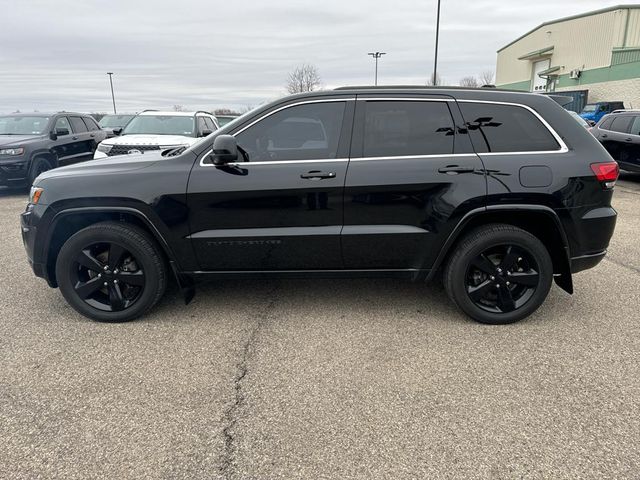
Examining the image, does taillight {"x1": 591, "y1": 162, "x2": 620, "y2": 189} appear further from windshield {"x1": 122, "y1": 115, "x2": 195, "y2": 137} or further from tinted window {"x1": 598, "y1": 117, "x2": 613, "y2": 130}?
tinted window {"x1": 598, "y1": 117, "x2": 613, "y2": 130}

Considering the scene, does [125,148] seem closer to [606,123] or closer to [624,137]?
[624,137]

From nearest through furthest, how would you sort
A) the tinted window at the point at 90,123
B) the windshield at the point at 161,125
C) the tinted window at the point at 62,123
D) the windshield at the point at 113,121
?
the windshield at the point at 161,125
the tinted window at the point at 62,123
the tinted window at the point at 90,123
the windshield at the point at 113,121

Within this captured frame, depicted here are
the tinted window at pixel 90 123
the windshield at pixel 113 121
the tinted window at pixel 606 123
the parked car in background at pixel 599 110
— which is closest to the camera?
the tinted window at pixel 606 123

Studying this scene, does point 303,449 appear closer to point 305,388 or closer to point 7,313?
point 305,388

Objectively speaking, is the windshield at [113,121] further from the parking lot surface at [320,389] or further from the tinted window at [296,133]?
the tinted window at [296,133]

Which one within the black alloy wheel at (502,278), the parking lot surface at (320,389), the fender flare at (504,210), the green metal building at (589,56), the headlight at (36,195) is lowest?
the parking lot surface at (320,389)

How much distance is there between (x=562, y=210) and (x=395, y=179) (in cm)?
128

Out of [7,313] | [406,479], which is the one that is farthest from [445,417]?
[7,313]

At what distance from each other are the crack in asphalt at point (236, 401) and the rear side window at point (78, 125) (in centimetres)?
972

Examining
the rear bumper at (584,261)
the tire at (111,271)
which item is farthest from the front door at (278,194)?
the rear bumper at (584,261)

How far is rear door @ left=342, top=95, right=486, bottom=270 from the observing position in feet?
11.1

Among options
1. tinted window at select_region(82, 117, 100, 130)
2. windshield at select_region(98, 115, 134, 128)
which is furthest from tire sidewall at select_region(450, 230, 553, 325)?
windshield at select_region(98, 115, 134, 128)

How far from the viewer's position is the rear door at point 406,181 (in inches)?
134

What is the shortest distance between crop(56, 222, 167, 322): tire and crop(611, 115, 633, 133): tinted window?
1111cm
